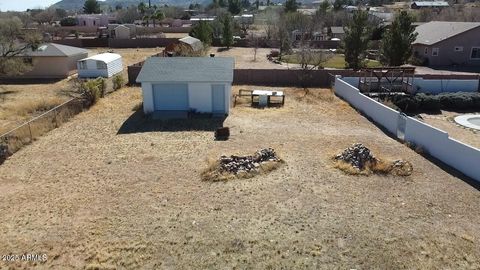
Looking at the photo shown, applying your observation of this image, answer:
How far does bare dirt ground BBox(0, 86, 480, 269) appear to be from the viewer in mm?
9977

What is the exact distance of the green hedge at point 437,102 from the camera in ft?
78.0

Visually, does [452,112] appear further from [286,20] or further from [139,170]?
[286,20]

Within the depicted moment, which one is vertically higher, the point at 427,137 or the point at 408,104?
the point at 427,137

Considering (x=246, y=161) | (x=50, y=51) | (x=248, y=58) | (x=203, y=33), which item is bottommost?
(x=246, y=161)

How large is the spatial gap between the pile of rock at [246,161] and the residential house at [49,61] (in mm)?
24022

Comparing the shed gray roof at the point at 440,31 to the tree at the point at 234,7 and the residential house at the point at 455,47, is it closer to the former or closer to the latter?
the residential house at the point at 455,47

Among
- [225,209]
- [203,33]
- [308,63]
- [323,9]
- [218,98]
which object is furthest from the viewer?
[323,9]

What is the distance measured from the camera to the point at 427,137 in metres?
16.5

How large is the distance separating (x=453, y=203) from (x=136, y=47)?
5130cm

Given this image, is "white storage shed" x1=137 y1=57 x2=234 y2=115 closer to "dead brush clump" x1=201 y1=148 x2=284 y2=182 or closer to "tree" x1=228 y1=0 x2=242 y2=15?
"dead brush clump" x1=201 y1=148 x2=284 y2=182

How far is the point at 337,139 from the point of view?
1820 cm

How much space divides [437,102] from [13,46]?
32.4 m

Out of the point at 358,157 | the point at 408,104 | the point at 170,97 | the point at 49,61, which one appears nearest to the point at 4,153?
the point at 170,97

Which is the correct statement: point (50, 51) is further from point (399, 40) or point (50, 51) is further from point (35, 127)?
point (399, 40)
